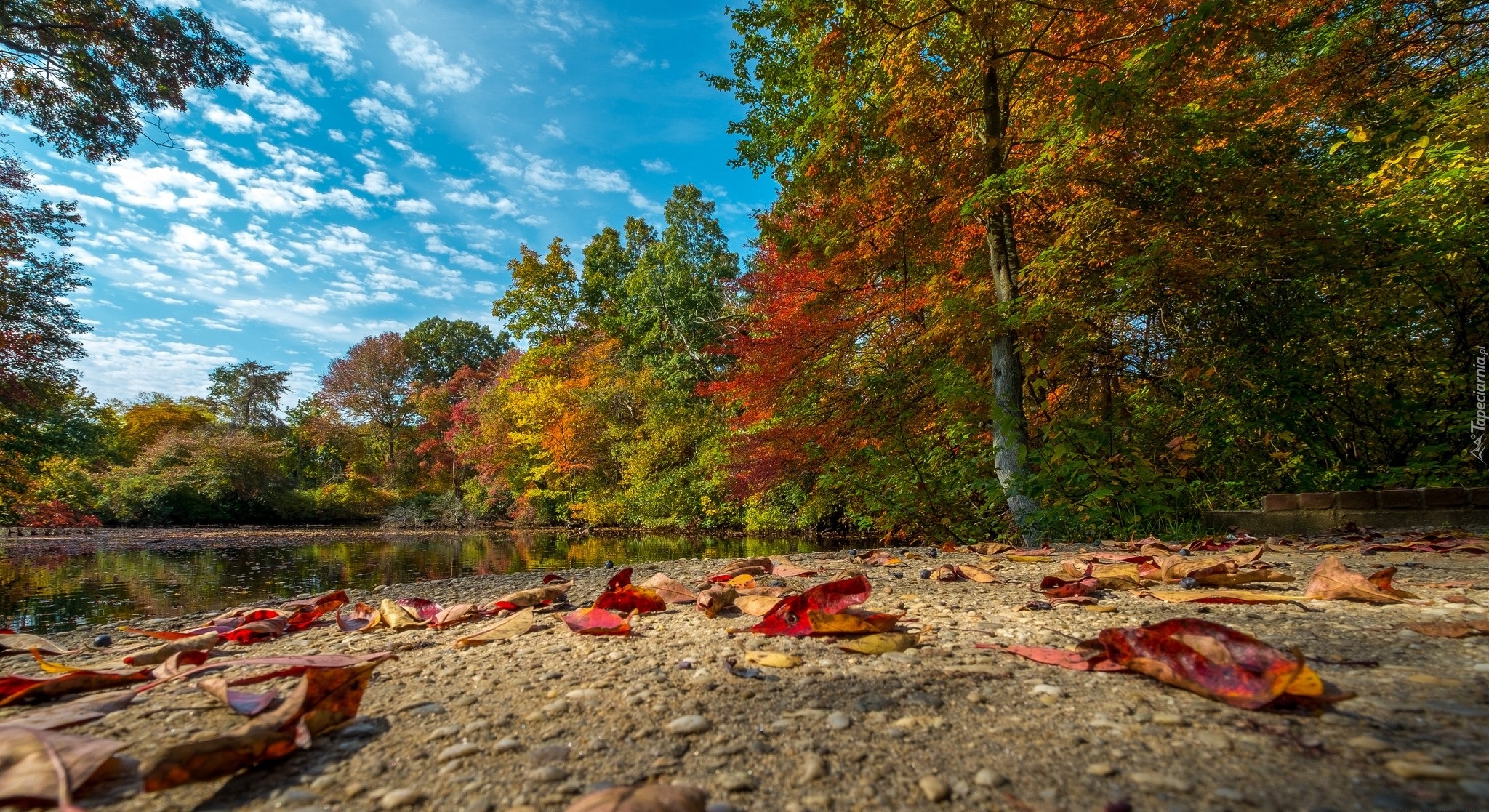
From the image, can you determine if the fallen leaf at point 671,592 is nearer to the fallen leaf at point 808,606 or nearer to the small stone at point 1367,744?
the fallen leaf at point 808,606

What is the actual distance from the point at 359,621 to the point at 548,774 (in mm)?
1906

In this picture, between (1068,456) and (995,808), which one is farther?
(1068,456)

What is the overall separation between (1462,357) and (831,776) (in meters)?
6.72

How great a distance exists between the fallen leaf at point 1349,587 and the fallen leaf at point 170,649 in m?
3.15

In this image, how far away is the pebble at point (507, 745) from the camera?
0.89 meters

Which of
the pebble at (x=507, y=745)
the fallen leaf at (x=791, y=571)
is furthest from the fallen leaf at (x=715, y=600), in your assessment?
the pebble at (x=507, y=745)

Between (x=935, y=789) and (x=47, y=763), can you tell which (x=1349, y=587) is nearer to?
(x=935, y=789)

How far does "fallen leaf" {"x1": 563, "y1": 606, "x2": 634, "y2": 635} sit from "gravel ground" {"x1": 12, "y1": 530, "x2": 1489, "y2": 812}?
98 mm

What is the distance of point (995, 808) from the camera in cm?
66

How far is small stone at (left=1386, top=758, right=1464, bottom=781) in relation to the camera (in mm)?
642

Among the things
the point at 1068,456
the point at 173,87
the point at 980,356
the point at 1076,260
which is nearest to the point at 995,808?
the point at 1068,456

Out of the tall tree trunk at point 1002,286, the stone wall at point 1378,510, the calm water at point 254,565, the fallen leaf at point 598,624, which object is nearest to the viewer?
the fallen leaf at point 598,624

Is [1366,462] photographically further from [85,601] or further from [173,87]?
[173,87]

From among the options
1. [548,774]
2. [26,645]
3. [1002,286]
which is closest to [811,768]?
[548,774]
